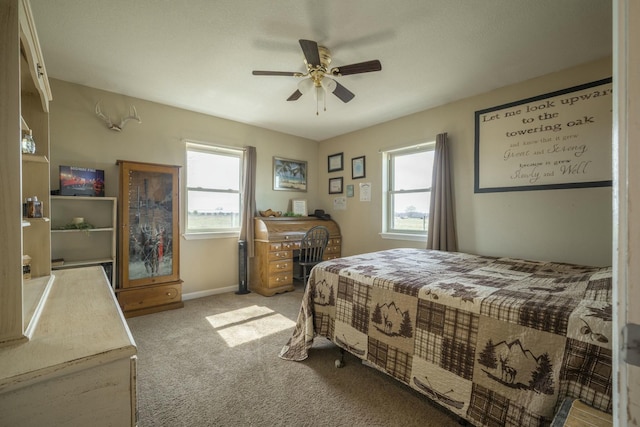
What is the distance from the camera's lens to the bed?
99cm

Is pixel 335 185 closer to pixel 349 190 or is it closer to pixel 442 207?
pixel 349 190

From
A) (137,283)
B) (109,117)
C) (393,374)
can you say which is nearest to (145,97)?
(109,117)

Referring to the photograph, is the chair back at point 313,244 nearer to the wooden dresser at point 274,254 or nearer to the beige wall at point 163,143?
the wooden dresser at point 274,254

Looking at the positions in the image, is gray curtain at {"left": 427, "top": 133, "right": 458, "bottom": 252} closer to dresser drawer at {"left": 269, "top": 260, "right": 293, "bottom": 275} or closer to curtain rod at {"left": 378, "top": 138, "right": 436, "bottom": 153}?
curtain rod at {"left": 378, "top": 138, "right": 436, "bottom": 153}

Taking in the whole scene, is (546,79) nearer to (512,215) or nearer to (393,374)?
→ (512,215)

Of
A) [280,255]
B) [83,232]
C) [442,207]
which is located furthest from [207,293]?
[442,207]

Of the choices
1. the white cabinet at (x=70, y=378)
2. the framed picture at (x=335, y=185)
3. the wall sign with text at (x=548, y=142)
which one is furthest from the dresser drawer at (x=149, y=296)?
the wall sign with text at (x=548, y=142)

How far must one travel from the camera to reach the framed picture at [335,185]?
14.4 feet

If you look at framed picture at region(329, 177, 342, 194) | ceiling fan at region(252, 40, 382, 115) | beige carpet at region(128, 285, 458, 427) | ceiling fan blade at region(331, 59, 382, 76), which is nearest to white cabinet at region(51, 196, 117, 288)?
beige carpet at region(128, 285, 458, 427)

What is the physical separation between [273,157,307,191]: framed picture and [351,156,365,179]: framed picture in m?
0.90

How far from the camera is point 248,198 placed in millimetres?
3758

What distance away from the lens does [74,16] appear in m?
1.75

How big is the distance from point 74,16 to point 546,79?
12.7ft

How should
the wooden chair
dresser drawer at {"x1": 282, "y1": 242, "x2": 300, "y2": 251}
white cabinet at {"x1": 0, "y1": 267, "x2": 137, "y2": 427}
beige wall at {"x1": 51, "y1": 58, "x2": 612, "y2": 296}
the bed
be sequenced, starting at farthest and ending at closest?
1. dresser drawer at {"x1": 282, "y1": 242, "x2": 300, "y2": 251}
2. the wooden chair
3. beige wall at {"x1": 51, "y1": 58, "x2": 612, "y2": 296}
4. the bed
5. white cabinet at {"x1": 0, "y1": 267, "x2": 137, "y2": 427}
